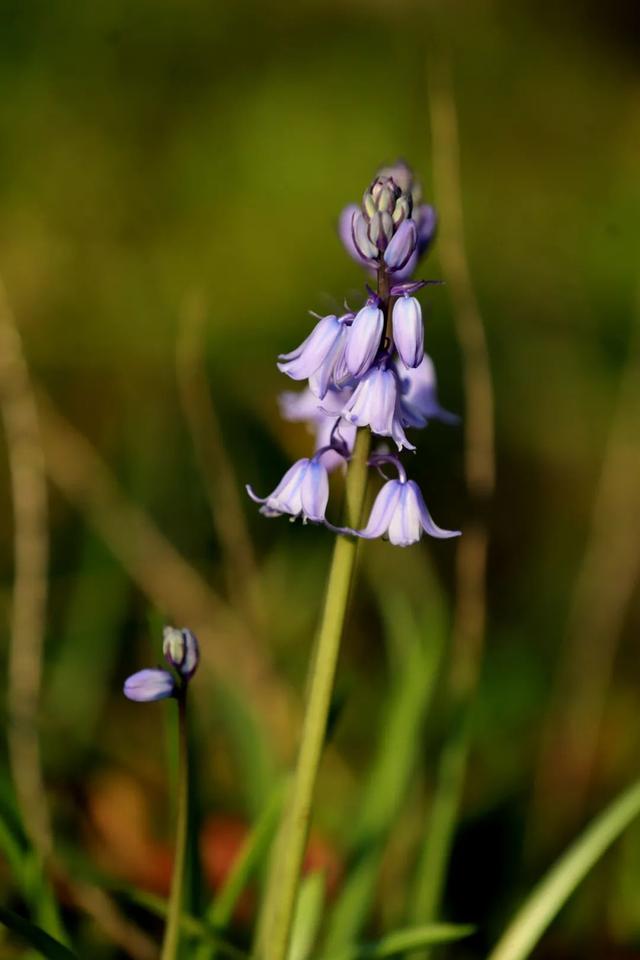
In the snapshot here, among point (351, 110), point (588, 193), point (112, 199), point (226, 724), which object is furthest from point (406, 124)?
point (226, 724)

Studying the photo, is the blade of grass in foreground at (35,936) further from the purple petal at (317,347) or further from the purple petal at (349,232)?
the purple petal at (349,232)

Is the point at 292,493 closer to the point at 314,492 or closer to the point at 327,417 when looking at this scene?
the point at 314,492

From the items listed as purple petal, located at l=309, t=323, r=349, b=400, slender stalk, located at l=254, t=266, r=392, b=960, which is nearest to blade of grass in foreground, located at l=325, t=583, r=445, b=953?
slender stalk, located at l=254, t=266, r=392, b=960

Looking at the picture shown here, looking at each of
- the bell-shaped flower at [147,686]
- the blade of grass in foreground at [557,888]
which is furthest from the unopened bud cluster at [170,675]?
the blade of grass in foreground at [557,888]

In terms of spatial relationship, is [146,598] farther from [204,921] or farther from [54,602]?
[204,921]

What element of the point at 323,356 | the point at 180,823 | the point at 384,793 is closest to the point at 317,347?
the point at 323,356

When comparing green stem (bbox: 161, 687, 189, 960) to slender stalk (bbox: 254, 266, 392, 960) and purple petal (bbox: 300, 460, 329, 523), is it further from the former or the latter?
purple petal (bbox: 300, 460, 329, 523)

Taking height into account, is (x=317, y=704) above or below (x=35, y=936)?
above
